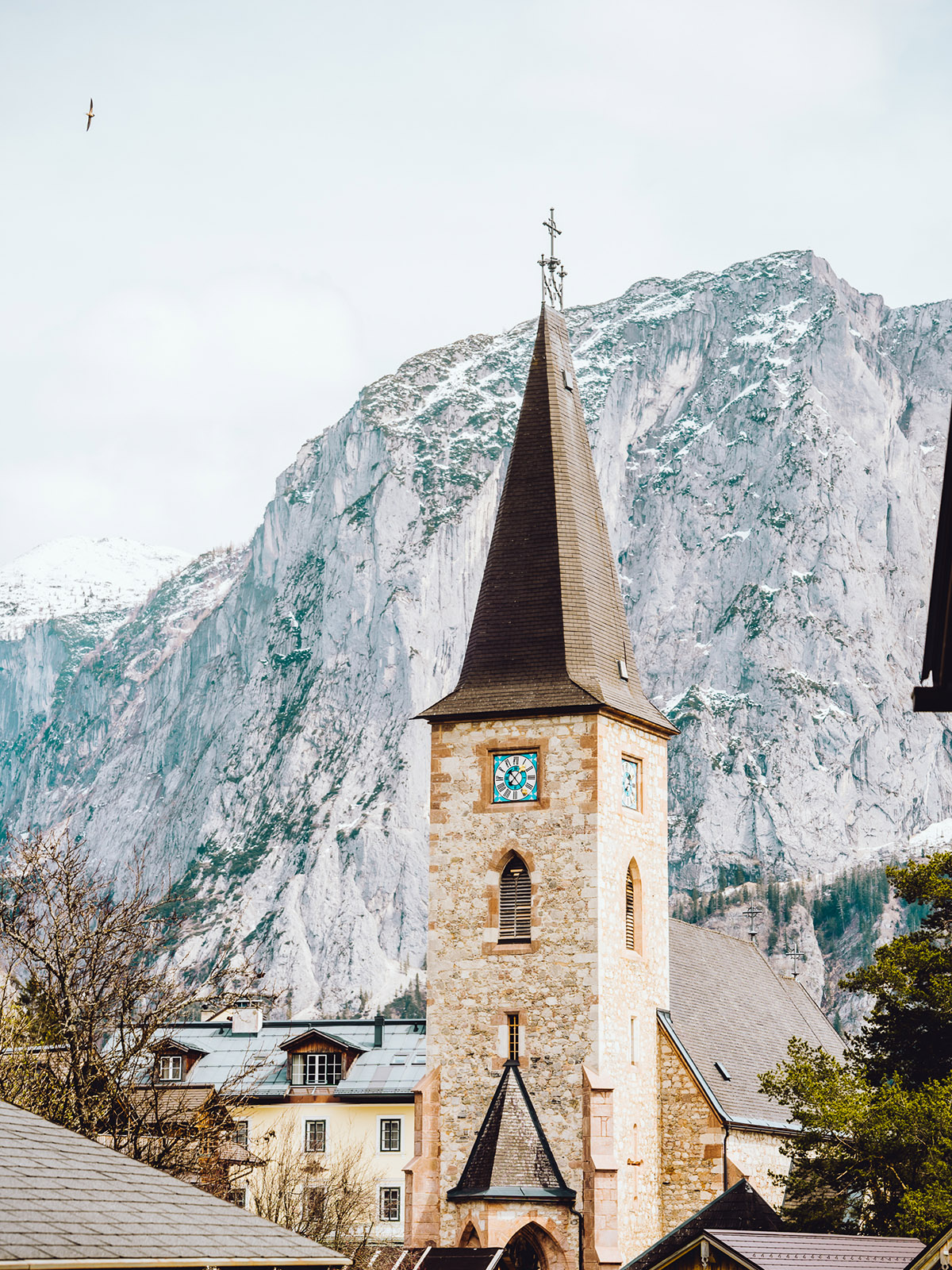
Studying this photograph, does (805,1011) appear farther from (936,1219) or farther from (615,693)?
(936,1219)

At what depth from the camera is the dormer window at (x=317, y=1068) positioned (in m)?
56.2

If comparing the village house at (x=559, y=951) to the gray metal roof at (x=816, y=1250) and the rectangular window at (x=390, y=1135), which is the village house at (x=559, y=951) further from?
the rectangular window at (x=390, y=1135)

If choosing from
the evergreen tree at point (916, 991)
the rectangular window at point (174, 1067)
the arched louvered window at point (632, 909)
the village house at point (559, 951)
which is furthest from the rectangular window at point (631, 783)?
the rectangular window at point (174, 1067)

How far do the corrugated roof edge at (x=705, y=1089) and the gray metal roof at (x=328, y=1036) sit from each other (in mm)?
17818

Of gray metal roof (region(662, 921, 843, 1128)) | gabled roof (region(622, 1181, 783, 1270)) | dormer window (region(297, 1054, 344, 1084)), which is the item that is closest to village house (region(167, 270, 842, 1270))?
gray metal roof (region(662, 921, 843, 1128))

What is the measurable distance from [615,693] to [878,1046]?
9.30 m

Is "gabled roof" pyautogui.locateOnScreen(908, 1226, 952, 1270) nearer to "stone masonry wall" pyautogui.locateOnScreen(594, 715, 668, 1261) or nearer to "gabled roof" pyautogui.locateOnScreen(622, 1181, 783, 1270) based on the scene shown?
"gabled roof" pyautogui.locateOnScreen(622, 1181, 783, 1270)

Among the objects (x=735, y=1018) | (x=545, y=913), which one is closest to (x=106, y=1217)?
(x=545, y=913)

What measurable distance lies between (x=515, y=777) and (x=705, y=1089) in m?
7.88

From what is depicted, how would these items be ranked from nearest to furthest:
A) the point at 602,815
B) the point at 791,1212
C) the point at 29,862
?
the point at 29,862 → the point at 791,1212 → the point at 602,815

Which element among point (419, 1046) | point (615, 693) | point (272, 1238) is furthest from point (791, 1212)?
point (419, 1046)

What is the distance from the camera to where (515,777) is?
38.3m

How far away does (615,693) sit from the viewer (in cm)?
3888

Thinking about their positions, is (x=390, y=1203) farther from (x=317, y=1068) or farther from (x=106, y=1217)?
(x=106, y=1217)
